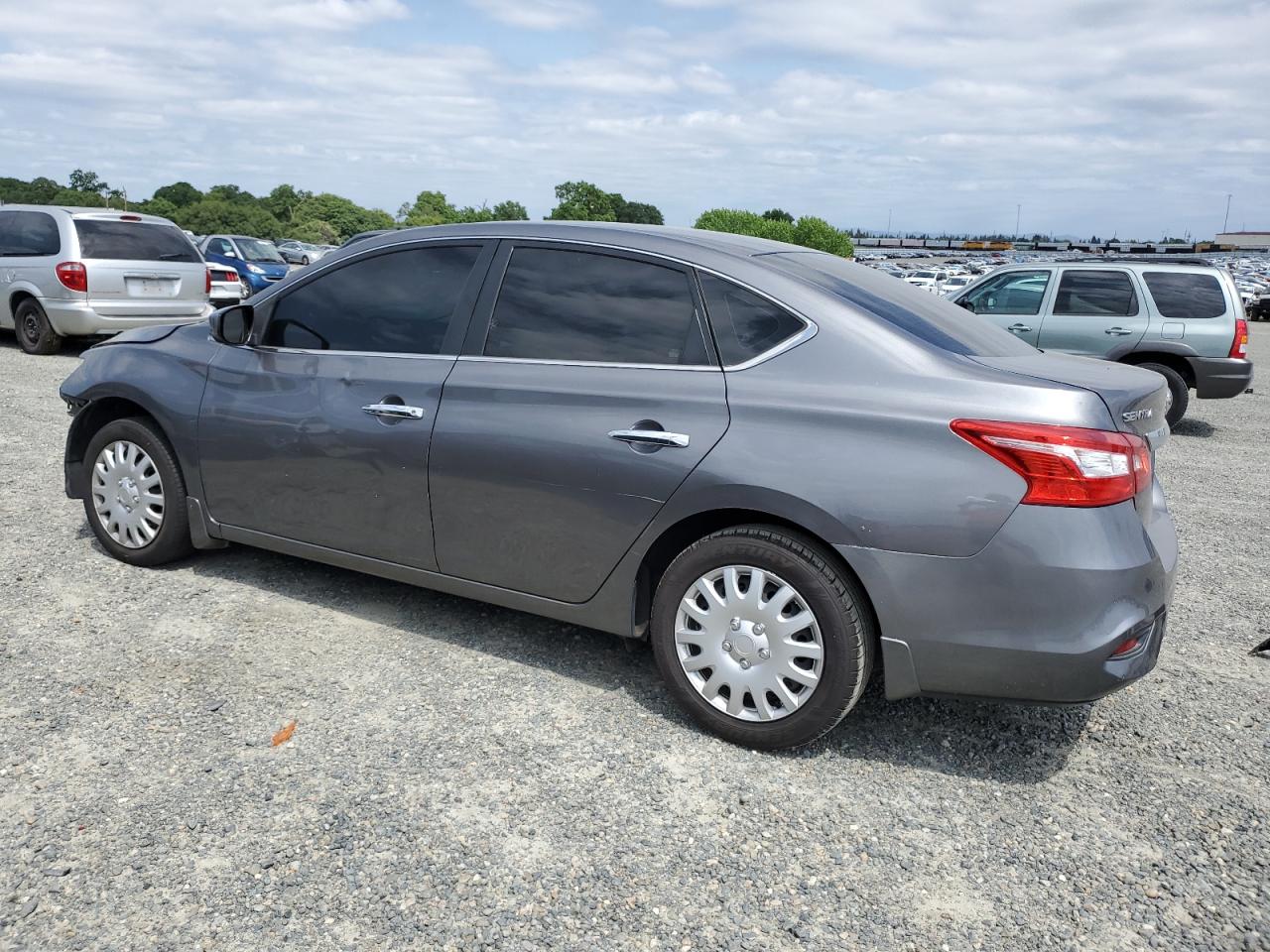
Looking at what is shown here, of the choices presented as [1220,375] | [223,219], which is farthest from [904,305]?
[223,219]

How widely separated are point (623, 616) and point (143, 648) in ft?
6.42

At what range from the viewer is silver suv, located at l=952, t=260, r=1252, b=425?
10.3 meters

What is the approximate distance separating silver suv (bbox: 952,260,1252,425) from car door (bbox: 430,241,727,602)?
7666mm

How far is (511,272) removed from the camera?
3938mm

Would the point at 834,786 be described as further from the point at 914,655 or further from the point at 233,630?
the point at 233,630

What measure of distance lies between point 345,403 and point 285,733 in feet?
4.35

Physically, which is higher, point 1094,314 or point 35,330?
point 1094,314

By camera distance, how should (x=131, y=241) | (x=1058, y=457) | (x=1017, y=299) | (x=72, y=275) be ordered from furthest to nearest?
(x=131, y=241) → (x=72, y=275) → (x=1017, y=299) → (x=1058, y=457)

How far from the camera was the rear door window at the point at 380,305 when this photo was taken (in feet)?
13.3

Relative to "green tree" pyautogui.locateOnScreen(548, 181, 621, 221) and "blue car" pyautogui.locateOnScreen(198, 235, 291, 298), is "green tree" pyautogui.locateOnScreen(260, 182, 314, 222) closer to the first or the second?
"green tree" pyautogui.locateOnScreen(548, 181, 621, 221)

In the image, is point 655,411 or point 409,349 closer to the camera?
point 655,411

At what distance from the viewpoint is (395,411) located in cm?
397

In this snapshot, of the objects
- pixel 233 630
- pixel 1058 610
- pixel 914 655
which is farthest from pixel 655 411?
pixel 233 630

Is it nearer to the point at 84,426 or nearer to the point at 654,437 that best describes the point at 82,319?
the point at 84,426
